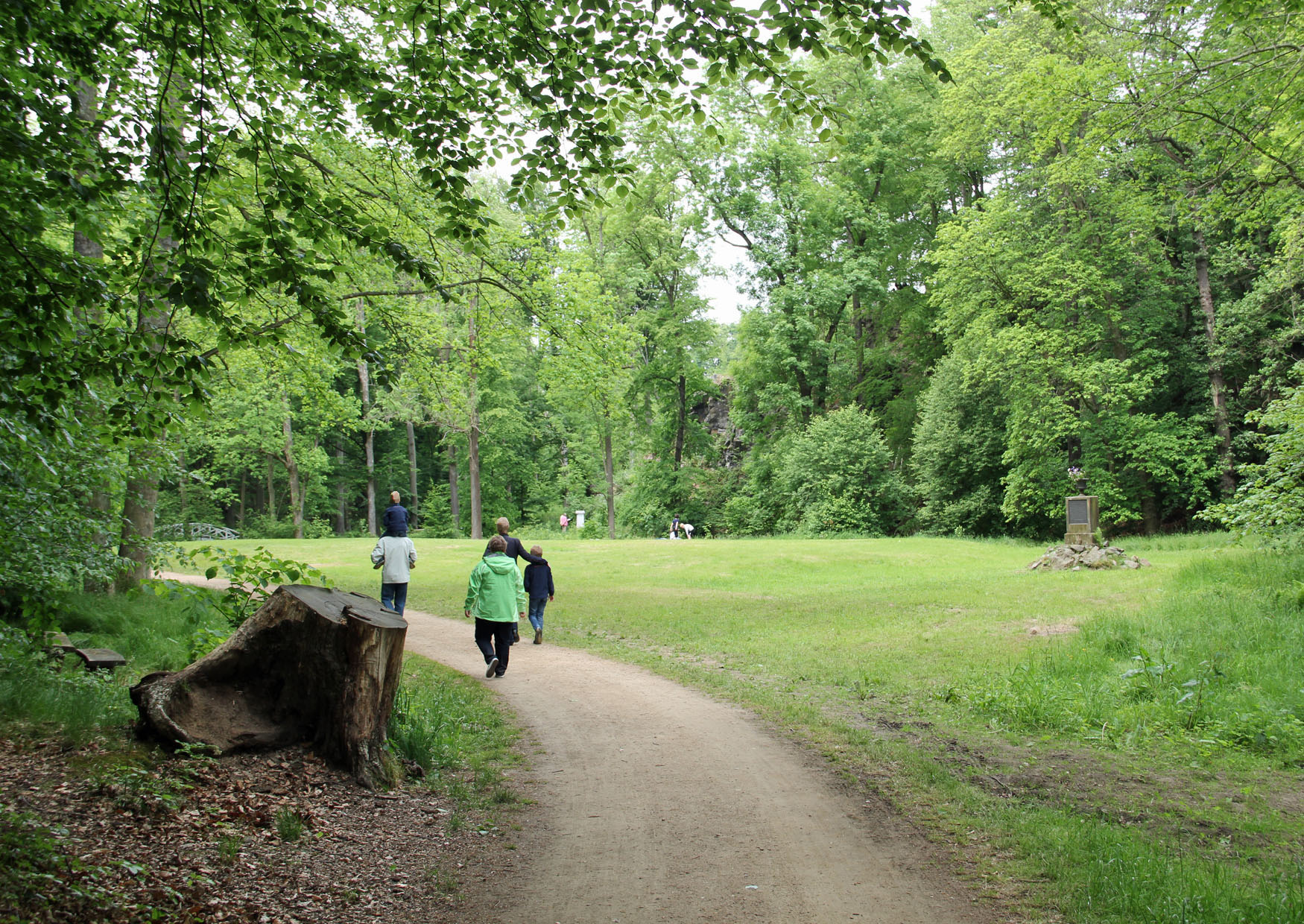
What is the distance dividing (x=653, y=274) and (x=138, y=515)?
3162 cm

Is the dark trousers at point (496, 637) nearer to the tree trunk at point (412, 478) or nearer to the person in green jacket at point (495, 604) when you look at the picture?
the person in green jacket at point (495, 604)

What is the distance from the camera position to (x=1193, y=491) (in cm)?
2833

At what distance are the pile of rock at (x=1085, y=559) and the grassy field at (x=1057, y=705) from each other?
0.82 m

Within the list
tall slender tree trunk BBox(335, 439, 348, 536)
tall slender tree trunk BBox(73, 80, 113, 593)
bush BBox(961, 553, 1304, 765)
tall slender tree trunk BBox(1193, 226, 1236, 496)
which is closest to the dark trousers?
tall slender tree trunk BBox(73, 80, 113, 593)

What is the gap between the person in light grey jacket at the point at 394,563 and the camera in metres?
11.8

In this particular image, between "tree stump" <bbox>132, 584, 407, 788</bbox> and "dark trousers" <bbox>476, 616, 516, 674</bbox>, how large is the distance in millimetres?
4242

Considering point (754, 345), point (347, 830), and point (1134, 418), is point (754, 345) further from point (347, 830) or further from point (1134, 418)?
point (347, 830)

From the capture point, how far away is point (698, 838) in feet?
16.0

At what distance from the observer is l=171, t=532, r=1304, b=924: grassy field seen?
438 centimetres

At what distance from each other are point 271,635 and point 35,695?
1918mm

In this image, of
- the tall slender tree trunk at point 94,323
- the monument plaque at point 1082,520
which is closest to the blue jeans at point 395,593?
the tall slender tree trunk at point 94,323

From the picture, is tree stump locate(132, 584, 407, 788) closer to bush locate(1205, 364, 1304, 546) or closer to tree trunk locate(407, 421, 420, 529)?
bush locate(1205, 364, 1304, 546)

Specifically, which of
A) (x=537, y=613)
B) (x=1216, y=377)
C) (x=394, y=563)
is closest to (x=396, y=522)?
(x=394, y=563)

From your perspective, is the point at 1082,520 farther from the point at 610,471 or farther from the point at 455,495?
the point at 455,495
